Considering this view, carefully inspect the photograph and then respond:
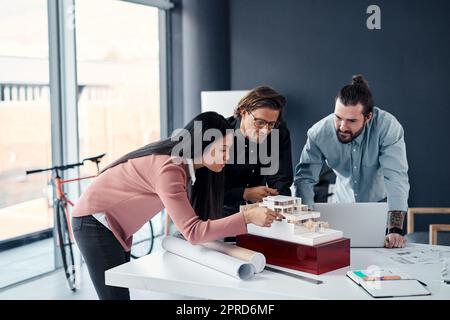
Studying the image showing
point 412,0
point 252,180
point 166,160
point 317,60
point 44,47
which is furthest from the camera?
point 317,60

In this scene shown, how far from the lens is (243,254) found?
212 centimetres

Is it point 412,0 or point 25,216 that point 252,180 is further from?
point 412,0

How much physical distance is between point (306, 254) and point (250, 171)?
88cm

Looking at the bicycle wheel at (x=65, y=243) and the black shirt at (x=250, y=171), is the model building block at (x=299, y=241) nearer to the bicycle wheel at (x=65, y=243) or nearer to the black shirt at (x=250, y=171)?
the black shirt at (x=250, y=171)

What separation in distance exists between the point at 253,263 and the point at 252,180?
920 mm

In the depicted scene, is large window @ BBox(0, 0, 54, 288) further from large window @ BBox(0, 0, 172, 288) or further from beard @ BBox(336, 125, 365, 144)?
beard @ BBox(336, 125, 365, 144)

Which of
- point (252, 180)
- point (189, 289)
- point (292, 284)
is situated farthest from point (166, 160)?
point (252, 180)

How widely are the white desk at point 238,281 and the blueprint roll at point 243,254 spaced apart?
38mm

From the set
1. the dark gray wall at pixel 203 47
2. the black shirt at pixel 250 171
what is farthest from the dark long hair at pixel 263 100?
the dark gray wall at pixel 203 47

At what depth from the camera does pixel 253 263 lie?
2.07 metres

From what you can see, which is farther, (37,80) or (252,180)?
(37,80)

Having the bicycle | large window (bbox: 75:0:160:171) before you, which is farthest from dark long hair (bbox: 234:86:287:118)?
large window (bbox: 75:0:160:171)

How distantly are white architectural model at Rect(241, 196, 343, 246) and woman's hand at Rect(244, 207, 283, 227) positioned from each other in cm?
7

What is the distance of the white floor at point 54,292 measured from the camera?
3980 millimetres
